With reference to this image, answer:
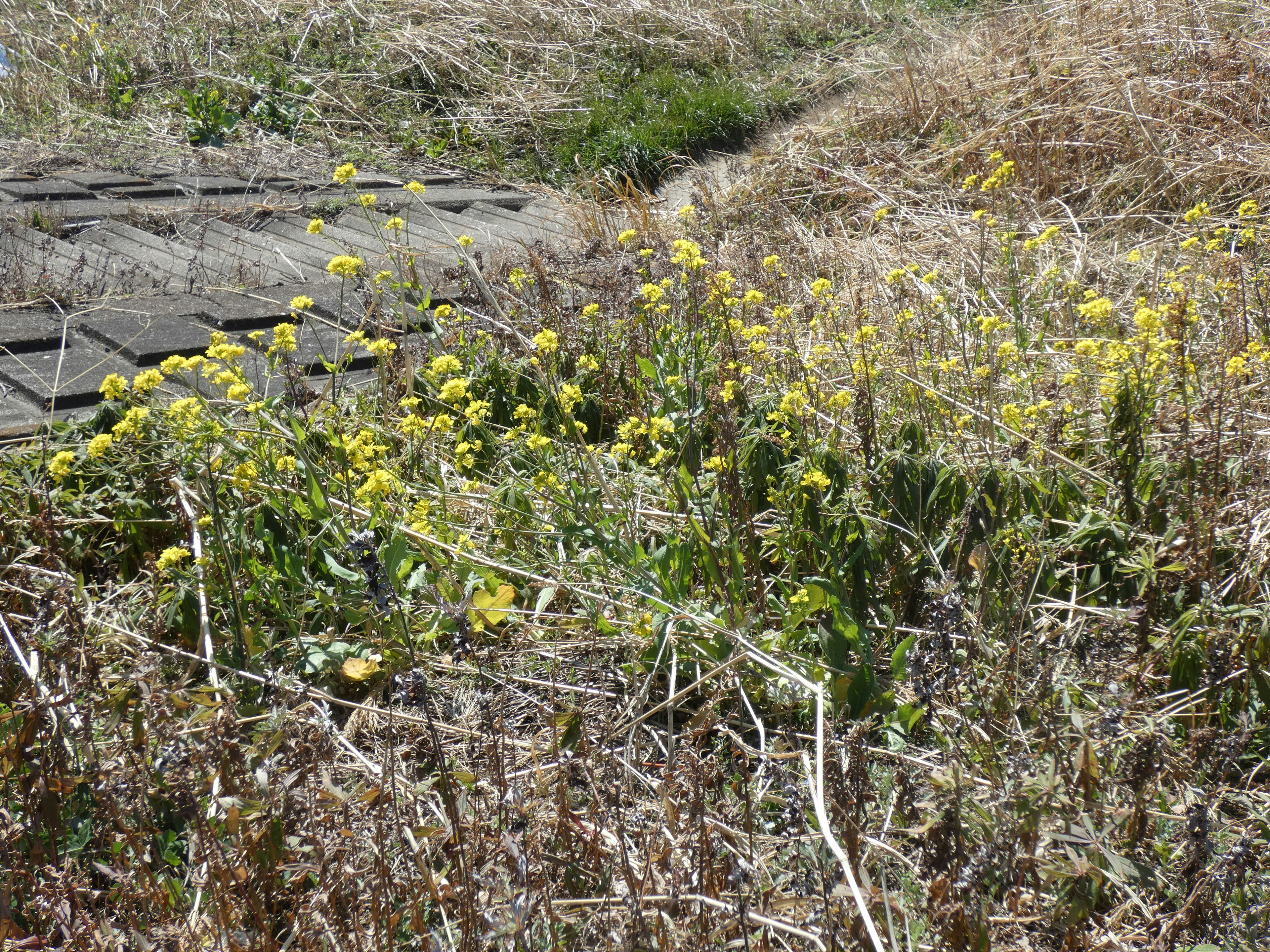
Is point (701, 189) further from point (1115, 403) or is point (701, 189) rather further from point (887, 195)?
point (1115, 403)

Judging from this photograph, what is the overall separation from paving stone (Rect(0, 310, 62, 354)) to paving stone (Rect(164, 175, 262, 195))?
2218 millimetres

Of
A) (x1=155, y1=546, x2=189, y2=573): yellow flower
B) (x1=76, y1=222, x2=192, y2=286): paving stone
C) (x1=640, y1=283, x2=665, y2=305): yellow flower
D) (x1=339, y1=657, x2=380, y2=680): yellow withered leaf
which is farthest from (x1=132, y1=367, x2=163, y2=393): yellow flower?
(x1=76, y1=222, x2=192, y2=286): paving stone

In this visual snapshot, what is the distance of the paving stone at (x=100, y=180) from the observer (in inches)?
204

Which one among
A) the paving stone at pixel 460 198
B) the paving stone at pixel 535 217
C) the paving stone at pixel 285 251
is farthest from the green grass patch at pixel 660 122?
the paving stone at pixel 285 251

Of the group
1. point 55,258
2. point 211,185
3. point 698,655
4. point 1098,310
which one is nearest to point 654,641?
point 698,655

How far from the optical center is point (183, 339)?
308 centimetres

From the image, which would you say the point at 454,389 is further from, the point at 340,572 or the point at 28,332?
the point at 28,332

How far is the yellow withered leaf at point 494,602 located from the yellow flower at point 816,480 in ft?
2.23

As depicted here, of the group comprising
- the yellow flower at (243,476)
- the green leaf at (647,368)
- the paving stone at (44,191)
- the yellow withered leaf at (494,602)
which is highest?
the yellow flower at (243,476)

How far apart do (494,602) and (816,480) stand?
2.42 feet

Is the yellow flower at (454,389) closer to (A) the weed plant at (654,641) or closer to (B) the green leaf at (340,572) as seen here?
(A) the weed plant at (654,641)

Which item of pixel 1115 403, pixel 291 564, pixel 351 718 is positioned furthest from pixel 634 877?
pixel 1115 403

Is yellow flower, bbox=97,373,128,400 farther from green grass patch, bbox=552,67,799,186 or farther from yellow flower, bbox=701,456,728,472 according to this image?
green grass patch, bbox=552,67,799,186

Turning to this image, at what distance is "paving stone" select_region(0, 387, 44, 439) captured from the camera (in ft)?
8.09
